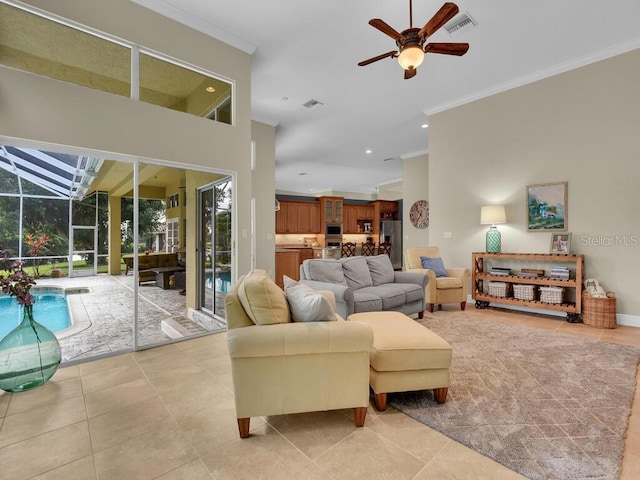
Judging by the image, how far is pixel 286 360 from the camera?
1807 millimetres

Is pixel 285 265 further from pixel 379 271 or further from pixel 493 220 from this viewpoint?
pixel 493 220

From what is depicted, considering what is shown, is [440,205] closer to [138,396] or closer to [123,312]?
[138,396]

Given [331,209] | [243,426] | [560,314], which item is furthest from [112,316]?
[331,209]

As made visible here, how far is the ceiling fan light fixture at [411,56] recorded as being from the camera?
8.46ft

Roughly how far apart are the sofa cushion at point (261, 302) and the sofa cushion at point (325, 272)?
5.81ft

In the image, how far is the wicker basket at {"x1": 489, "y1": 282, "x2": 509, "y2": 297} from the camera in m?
4.76

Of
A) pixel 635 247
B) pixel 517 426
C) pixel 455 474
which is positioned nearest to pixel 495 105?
pixel 635 247

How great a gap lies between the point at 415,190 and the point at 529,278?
419 centimetres

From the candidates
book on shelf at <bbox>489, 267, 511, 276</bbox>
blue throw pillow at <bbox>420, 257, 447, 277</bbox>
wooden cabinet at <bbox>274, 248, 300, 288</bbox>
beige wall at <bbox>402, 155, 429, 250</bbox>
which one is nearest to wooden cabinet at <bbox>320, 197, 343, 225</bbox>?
beige wall at <bbox>402, 155, 429, 250</bbox>

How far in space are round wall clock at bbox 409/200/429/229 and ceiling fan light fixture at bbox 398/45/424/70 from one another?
579cm

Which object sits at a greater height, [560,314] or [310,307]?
[310,307]

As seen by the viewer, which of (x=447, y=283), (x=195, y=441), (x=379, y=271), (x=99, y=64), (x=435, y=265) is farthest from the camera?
(x=435, y=265)

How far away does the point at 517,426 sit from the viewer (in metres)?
1.89

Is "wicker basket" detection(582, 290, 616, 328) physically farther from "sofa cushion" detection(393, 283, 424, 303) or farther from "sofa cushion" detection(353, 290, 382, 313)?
→ "sofa cushion" detection(353, 290, 382, 313)
